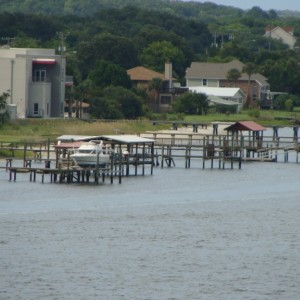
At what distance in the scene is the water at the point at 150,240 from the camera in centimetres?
4106

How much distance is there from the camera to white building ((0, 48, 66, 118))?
99750 mm

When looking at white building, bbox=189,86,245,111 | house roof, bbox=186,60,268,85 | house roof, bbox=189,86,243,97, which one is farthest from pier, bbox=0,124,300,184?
house roof, bbox=186,60,268,85

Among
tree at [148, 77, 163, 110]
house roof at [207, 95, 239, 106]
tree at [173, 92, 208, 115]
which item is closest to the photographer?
tree at [173, 92, 208, 115]

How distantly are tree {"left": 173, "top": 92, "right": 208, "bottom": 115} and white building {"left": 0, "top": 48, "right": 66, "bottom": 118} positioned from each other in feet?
77.6

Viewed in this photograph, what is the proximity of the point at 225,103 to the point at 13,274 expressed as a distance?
94525mm

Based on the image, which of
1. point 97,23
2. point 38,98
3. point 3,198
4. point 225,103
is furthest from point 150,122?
point 97,23

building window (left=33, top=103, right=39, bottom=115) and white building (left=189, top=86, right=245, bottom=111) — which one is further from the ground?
white building (left=189, top=86, right=245, bottom=111)

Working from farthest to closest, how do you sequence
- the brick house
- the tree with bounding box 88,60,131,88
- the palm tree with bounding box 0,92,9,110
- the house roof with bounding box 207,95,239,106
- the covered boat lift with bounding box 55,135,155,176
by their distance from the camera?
the house roof with bounding box 207,95,239,106 → the brick house → the tree with bounding box 88,60,131,88 → the palm tree with bounding box 0,92,9,110 → the covered boat lift with bounding box 55,135,155,176

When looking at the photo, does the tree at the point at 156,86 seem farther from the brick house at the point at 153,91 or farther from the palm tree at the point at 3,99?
the palm tree at the point at 3,99

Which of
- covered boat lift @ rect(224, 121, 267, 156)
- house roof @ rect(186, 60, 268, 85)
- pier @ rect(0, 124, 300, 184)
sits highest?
house roof @ rect(186, 60, 268, 85)

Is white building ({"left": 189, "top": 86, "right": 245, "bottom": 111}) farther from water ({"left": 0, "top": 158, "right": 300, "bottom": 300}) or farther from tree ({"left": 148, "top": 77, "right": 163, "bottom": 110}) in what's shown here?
water ({"left": 0, "top": 158, "right": 300, "bottom": 300})

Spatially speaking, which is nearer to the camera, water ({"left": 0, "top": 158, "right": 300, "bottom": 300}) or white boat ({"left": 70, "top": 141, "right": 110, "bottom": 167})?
water ({"left": 0, "top": 158, "right": 300, "bottom": 300})

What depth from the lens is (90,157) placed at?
6700cm

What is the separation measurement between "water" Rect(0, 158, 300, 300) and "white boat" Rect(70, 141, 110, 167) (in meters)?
1.46
